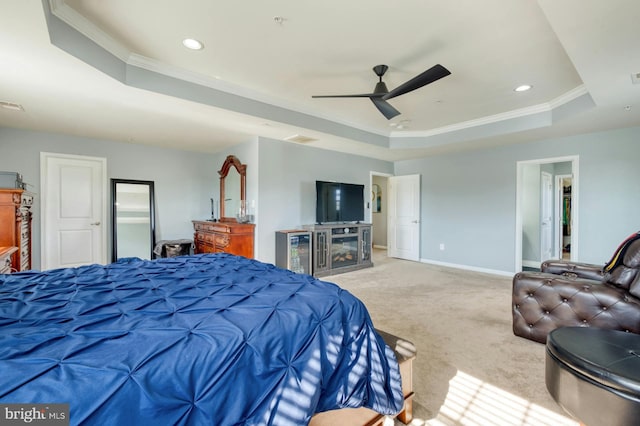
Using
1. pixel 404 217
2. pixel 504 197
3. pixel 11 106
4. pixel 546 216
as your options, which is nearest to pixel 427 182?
pixel 404 217

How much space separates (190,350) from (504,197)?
5.81m

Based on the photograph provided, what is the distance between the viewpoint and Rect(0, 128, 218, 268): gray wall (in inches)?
169

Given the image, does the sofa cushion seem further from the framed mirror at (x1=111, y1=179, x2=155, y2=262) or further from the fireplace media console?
the framed mirror at (x1=111, y1=179, x2=155, y2=262)

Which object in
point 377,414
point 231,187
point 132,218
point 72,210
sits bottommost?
point 377,414

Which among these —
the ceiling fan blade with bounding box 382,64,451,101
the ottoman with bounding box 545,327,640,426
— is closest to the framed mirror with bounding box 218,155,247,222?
the ceiling fan blade with bounding box 382,64,451,101

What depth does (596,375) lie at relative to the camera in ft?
4.17

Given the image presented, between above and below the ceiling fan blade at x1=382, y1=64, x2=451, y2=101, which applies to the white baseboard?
below

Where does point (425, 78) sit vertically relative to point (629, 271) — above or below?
above

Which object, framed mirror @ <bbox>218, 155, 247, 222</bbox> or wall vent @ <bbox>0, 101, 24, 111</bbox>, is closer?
wall vent @ <bbox>0, 101, 24, 111</bbox>

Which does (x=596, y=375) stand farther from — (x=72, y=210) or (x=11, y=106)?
(x=72, y=210)

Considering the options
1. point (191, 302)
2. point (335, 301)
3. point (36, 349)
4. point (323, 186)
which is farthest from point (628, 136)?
point (36, 349)

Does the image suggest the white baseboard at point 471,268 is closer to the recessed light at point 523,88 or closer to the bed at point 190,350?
the recessed light at point 523,88

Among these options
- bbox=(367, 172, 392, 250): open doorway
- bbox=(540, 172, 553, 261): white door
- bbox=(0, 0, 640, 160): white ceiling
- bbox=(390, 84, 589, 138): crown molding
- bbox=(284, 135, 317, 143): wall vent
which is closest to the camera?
bbox=(0, 0, 640, 160): white ceiling

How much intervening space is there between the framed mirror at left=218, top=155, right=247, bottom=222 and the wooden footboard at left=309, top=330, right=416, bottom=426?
12.3 feet
